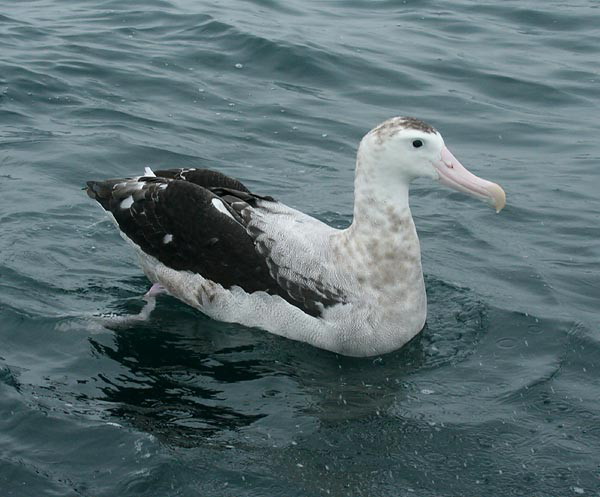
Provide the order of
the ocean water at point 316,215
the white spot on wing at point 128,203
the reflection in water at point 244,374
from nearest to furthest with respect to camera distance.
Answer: the ocean water at point 316,215 < the reflection in water at point 244,374 < the white spot on wing at point 128,203

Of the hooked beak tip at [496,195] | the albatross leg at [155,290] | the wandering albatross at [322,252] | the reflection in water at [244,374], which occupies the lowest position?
the reflection in water at [244,374]

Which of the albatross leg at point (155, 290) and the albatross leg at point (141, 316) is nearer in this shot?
the albatross leg at point (141, 316)

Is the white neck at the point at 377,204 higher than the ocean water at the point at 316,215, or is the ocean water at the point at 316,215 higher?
the white neck at the point at 377,204

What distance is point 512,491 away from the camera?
6277 millimetres

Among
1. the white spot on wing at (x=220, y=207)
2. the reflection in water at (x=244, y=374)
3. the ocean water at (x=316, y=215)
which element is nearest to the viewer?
the ocean water at (x=316, y=215)

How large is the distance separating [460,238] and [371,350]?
2.40 meters

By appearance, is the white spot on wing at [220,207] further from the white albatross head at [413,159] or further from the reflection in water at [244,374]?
the white albatross head at [413,159]

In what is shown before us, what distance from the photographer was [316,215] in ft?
33.2

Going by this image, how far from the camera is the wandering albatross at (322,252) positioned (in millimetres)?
7582

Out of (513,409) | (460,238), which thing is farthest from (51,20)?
(513,409)

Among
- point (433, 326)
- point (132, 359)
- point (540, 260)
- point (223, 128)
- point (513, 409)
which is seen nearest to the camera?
point (513, 409)

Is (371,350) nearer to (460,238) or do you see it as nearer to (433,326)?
(433,326)

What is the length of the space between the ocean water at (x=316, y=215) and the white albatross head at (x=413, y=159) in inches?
45.1

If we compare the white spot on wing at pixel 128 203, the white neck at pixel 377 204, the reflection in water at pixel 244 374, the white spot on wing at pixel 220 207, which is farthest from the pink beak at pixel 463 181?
the white spot on wing at pixel 128 203
